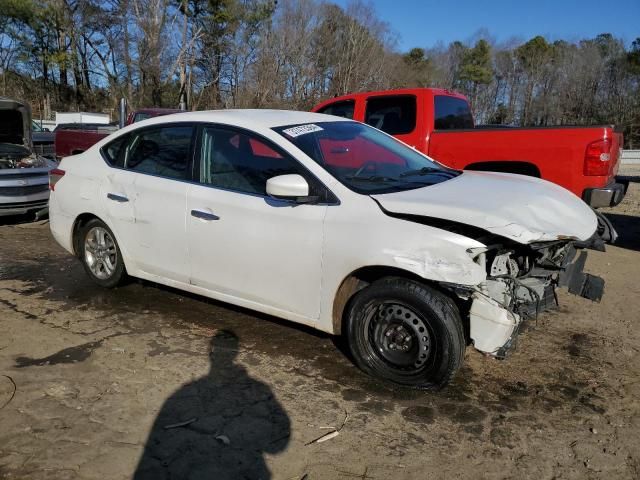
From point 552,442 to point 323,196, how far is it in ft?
6.38

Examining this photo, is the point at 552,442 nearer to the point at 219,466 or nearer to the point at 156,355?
the point at 219,466

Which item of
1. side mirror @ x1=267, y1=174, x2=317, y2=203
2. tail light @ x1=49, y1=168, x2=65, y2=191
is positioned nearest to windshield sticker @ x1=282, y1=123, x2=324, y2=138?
side mirror @ x1=267, y1=174, x2=317, y2=203

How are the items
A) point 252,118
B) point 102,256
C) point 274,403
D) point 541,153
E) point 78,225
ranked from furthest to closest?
point 541,153 < point 78,225 < point 102,256 < point 252,118 < point 274,403

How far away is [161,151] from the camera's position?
459 cm

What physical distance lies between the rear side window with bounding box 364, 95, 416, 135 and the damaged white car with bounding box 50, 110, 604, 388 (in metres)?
2.63

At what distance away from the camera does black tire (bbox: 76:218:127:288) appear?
4977 millimetres

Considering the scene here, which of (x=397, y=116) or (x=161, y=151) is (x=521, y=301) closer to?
(x=161, y=151)

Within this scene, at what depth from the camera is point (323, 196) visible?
358 cm

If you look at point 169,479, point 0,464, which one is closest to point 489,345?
point 169,479

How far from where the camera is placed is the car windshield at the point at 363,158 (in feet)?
12.3

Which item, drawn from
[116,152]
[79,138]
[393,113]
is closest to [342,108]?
[393,113]

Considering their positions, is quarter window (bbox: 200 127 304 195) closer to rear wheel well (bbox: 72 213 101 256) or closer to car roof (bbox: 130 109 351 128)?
car roof (bbox: 130 109 351 128)

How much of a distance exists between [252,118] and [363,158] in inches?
35.5

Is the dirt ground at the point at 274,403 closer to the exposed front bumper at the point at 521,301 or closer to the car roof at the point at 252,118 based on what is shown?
the exposed front bumper at the point at 521,301
